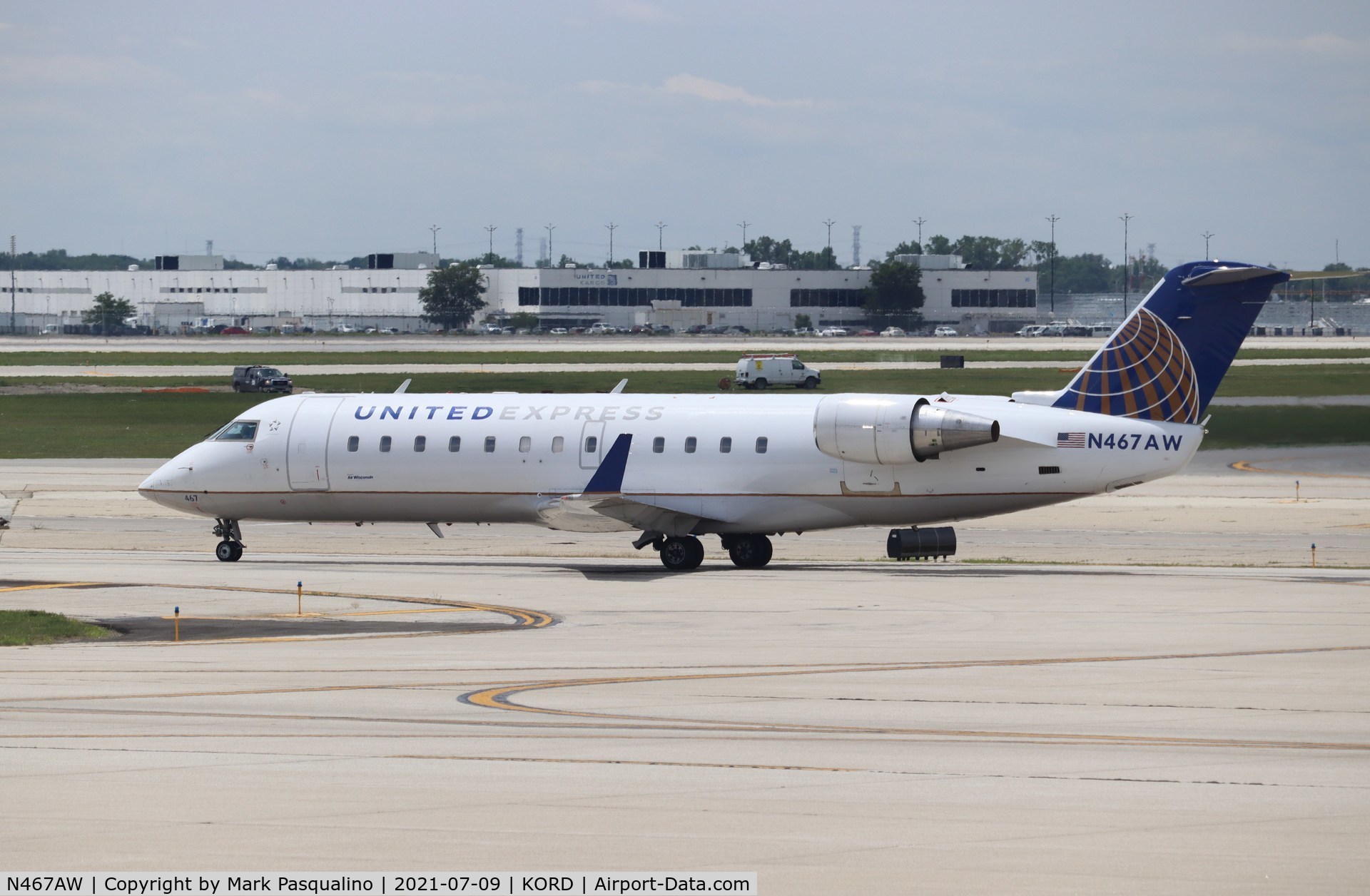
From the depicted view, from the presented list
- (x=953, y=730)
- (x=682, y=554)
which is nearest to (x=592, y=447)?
(x=682, y=554)

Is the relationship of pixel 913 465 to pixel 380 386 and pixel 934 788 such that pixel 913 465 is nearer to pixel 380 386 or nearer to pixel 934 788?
pixel 934 788

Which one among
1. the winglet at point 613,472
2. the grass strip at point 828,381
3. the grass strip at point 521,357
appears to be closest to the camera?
the winglet at point 613,472

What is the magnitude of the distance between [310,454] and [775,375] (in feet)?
178

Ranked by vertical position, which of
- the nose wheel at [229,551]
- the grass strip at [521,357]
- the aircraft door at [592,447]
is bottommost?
the nose wheel at [229,551]

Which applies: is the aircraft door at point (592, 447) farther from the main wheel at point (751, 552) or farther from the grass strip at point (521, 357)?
the grass strip at point (521, 357)

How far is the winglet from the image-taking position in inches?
1296

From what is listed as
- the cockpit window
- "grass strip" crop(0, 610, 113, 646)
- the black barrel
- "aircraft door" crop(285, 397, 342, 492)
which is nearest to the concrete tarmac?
the black barrel

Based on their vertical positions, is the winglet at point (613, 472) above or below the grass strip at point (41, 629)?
above

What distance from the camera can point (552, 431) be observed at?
1334 inches

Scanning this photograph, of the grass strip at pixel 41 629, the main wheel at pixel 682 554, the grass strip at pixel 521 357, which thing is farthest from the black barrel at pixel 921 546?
the grass strip at pixel 521 357

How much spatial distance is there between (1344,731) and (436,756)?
9256 millimetres

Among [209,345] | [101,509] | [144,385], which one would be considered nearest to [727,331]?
[209,345]

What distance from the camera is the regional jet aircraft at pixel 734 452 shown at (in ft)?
103

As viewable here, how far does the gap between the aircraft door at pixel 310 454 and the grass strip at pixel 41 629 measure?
10.3 meters
